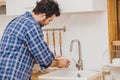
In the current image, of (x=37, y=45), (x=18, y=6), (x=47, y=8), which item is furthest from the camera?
(x=18, y=6)

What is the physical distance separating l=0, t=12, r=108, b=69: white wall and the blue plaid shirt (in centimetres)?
84

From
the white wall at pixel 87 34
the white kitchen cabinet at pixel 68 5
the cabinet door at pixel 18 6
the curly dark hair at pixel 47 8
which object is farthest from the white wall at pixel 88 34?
the curly dark hair at pixel 47 8

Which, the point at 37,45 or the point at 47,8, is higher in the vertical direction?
the point at 47,8

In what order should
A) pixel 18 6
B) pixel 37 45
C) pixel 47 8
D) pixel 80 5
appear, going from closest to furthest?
pixel 37 45 → pixel 47 8 → pixel 80 5 → pixel 18 6

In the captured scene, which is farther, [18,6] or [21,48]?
[18,6]

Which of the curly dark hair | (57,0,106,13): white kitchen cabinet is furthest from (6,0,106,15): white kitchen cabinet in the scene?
the curly dark hair

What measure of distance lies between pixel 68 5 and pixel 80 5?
0.11 metres

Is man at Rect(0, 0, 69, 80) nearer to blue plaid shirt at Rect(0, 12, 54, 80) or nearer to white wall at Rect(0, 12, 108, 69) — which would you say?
blue plaid shirt at Rect(0, 12, 54, 80)

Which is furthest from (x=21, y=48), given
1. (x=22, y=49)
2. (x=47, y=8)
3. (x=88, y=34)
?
(x=88, y=34)

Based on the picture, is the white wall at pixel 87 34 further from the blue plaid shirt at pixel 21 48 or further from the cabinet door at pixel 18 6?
the blue plaid shirt at pixel 21 48

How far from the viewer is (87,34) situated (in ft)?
8.18

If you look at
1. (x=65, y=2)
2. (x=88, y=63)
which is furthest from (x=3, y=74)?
(x=88, y=63)

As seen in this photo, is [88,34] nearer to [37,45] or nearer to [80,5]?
[80,5]

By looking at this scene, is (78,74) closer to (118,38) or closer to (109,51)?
(109,51)
